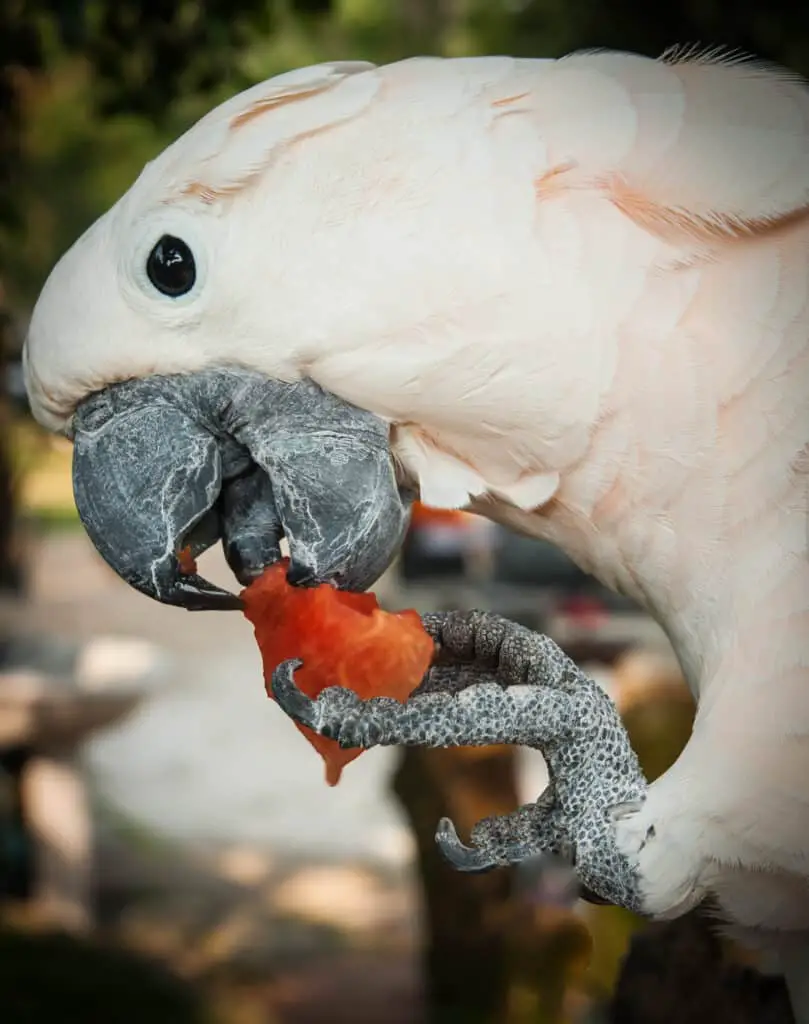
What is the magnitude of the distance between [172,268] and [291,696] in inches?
17.7

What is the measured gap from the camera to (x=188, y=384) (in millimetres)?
1226

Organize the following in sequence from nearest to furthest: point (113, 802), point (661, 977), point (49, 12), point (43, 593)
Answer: point (661, 977) → point (49, 12) → point (113, 802) → point (43, 593)

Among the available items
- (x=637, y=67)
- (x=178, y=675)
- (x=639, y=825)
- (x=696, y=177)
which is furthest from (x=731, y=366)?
(x=178, y=675)

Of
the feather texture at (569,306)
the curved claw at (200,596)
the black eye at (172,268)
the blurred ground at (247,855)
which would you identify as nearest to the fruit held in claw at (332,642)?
the curved claw at (200,596)

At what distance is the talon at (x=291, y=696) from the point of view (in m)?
1.16

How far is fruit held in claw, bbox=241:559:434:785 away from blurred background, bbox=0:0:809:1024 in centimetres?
60

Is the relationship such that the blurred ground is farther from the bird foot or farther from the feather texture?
the feather texture

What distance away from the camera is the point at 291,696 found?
1.17 m

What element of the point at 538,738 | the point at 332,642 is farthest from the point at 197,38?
the point at 538,738

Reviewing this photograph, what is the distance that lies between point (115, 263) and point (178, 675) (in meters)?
6.29

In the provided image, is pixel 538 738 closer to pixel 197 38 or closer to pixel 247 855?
pixel 197 38

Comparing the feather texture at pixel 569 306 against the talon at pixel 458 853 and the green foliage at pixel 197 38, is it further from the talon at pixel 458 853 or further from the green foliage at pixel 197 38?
the green foliage at pixel 197 38

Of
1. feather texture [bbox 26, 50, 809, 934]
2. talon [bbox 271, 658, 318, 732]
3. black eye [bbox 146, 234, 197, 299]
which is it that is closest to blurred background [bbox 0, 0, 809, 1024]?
feather texture [bbox 26, 50, 809, 934]

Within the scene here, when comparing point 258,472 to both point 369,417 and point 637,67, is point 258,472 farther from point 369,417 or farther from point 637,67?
point 637,67
